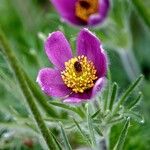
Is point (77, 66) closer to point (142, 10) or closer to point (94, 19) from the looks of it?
point (94, 19)

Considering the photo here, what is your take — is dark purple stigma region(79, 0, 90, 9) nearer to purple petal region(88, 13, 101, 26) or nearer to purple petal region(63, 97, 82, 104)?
purple petal region(88, 13, 101, 26)

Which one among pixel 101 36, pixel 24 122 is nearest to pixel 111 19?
pixel 101 36

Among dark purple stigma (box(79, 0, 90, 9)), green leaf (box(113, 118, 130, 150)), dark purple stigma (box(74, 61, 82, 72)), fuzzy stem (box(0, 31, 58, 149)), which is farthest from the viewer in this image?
dark purple stigma (box(79, 0, 90, 9))

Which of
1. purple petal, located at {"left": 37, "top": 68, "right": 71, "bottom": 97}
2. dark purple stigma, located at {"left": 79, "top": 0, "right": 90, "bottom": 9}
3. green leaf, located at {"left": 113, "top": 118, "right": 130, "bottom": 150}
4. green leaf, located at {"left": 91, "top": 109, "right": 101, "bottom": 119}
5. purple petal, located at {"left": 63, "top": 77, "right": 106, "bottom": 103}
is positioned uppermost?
dark purple stigma, located at {"left": 79, "top": 0, "right": 90, "bottom": 9}

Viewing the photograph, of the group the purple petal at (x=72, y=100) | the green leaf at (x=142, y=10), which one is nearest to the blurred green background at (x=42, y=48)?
the green leaf at (x=142, y=10)

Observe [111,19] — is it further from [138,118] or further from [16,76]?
[16,76]

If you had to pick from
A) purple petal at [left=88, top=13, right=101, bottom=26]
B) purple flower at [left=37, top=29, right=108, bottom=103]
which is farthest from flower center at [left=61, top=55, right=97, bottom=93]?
purple petal at [left=88, top=13, right=101, bottom=26]
